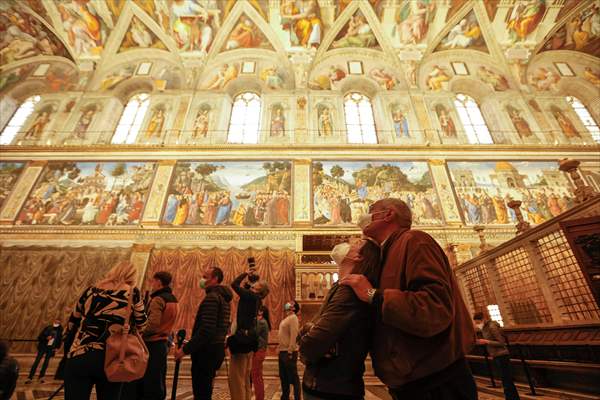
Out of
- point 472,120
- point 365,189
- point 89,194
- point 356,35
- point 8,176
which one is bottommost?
point 89,194

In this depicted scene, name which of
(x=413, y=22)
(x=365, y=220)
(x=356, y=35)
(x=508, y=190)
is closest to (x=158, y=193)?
(x=365, y=220)

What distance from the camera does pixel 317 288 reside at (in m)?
7.57

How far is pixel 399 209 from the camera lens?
142 centimetres

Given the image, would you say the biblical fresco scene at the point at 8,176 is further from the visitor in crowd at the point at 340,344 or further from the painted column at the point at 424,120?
the painted column at the point at 424,120


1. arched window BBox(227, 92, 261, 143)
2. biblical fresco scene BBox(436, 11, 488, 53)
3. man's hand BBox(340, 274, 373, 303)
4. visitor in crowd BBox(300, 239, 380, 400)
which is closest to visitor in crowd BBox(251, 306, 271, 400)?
visitor in crowd BBox(300, 239, 380, 400)

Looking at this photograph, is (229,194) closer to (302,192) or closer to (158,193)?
(158,193)

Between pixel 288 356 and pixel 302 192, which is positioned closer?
pixel 288 356

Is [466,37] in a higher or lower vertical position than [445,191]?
higher

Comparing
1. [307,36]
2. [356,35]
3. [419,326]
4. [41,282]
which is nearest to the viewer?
[419,326]

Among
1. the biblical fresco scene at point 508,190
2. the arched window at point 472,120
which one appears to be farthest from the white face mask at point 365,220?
the arched window at point 472,120

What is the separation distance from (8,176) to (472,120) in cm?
1762

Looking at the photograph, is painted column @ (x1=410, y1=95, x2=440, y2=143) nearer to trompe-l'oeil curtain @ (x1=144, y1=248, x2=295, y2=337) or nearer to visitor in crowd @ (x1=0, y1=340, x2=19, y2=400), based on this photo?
trompe-l'oeil curtain @ (x1=144, y1=248, x2=295, y2=337)

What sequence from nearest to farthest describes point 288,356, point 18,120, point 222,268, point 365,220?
point 365,220 → point 288,356 → point 222,268 → point 18,120

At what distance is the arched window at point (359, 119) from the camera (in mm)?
11766
